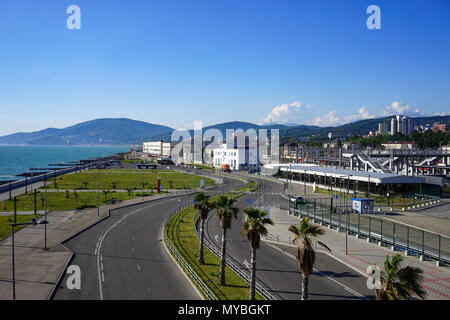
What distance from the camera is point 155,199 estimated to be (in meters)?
69.5

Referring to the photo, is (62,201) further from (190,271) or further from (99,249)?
(190,271)

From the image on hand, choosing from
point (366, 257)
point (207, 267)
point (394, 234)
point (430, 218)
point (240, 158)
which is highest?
point (240, 158)

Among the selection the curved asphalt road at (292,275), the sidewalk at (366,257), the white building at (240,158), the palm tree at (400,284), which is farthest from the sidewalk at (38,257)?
the white building at (240,158)

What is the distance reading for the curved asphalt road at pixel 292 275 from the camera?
24.5 meters

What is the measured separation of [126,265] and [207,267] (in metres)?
6.54

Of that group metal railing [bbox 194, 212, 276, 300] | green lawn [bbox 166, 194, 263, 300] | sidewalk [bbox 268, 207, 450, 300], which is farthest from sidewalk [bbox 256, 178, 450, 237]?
green lawn [bbox 166, 194, 263, 300]

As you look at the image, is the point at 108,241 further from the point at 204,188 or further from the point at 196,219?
the point at 204,188

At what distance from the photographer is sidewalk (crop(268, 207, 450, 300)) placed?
25.7 metres

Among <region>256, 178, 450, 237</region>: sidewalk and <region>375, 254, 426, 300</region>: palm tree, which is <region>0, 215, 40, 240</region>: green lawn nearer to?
<region>375, 254, 426, 300</region>: palm tree

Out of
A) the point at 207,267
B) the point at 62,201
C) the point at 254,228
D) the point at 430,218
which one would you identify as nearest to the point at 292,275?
the point at 207,267

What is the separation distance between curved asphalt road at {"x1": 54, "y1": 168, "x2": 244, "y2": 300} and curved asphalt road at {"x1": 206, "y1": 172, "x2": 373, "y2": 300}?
231 inches

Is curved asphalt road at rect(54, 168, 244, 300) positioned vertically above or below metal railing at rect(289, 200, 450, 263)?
below

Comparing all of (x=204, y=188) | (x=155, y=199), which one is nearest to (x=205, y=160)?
(x=204, y=188)

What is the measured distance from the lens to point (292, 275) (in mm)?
28172
